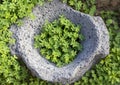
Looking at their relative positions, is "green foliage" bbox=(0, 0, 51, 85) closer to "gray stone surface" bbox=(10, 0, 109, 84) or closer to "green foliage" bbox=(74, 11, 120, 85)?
"gray stone surface" bbox=(10, 0, 109, 84)

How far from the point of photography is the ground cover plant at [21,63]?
3.31m

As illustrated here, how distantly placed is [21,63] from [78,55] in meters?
0.62

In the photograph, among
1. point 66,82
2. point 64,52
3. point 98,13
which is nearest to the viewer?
point 66,82

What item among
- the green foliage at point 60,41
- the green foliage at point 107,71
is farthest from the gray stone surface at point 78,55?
the green foliage at point 107,71

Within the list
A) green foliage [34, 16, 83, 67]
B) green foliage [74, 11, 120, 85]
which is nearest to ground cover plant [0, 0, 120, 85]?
green foliage [74, 11, 120, 85]

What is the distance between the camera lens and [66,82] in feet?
10.4

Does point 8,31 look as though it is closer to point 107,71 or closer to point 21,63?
point 21,63

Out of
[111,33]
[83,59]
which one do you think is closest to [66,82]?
[83,59]

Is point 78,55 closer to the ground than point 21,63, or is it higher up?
higher up

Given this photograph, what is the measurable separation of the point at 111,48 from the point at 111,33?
0.17 metres

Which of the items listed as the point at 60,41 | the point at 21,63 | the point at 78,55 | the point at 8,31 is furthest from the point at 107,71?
A: the point at 8,31

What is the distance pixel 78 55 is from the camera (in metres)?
3.35

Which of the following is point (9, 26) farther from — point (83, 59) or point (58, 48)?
point (83, 59)

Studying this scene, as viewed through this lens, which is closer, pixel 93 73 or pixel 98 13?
pixel 93 73
